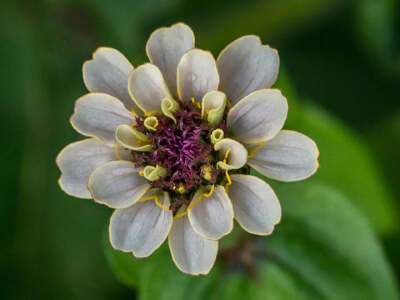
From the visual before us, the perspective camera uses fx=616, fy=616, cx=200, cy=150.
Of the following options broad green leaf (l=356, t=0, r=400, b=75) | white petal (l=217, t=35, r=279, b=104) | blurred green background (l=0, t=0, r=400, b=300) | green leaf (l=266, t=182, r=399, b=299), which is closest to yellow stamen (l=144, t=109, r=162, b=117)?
white petal (l=217, t=35, r=279, b=104)

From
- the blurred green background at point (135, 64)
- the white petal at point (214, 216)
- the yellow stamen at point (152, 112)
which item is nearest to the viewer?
the white petal at point (214, 216)

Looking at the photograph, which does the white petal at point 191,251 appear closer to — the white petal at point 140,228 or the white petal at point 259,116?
the white petal at point 140,228

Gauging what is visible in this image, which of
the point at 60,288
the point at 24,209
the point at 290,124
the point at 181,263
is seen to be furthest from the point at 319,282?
the point at 24,209

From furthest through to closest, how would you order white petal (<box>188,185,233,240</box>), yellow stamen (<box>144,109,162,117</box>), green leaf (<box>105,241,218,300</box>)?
green leaf (<box>105,241,218,300</box>)
yellow stamen (<box>144,109,162,117</box>)
white petal (<box>188,185,233,240</box>)

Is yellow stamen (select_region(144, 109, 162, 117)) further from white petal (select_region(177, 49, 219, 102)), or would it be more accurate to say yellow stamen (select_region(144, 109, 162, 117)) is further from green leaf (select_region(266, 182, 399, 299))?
green leaf (select_region(266, 182, 399, 299))

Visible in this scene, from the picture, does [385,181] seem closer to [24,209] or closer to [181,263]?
[181,263]

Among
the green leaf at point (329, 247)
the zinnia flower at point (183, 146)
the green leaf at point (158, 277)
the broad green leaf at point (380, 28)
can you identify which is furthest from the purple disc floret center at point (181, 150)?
the broad green leaf at point (380, 28)
